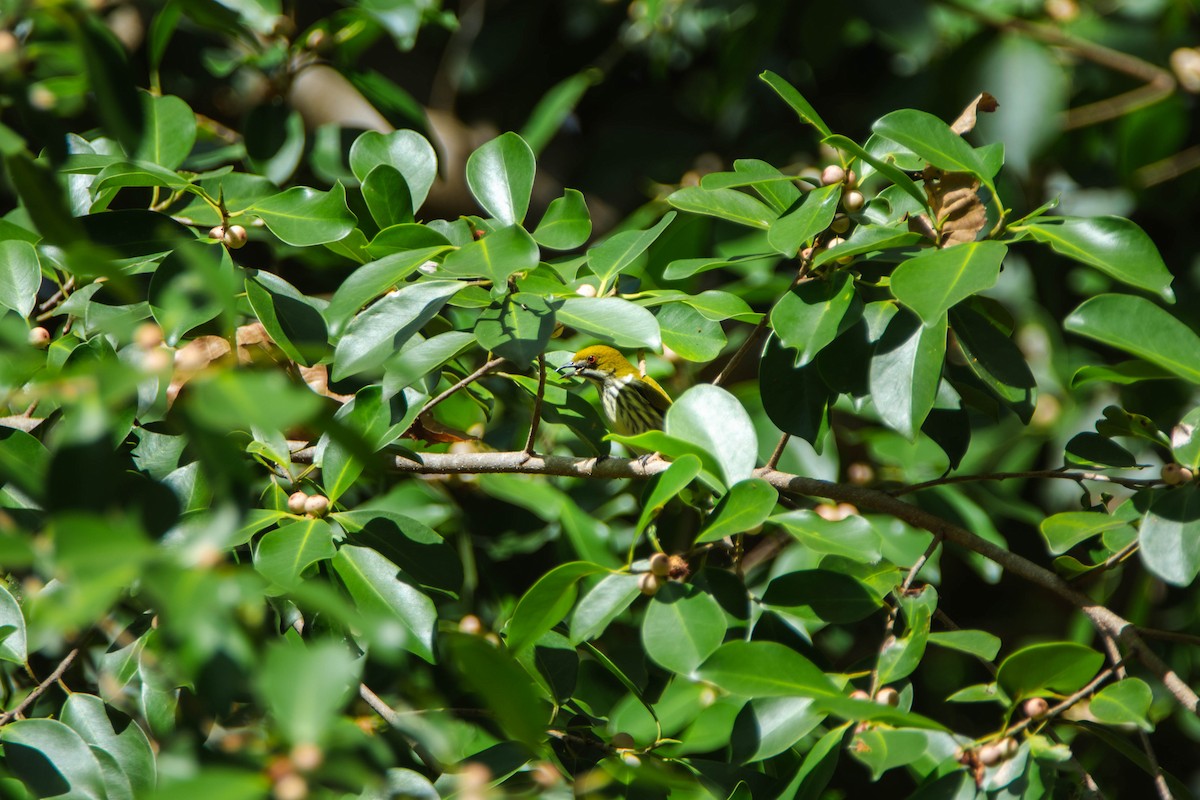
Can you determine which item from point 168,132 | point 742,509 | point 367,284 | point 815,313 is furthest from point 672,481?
point 168,132

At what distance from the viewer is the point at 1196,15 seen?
3111mm

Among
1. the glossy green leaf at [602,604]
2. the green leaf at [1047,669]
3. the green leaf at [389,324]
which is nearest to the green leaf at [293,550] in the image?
the green leaf at [389,324]

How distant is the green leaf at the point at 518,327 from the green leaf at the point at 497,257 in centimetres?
7

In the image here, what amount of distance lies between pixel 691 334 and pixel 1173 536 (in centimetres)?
76

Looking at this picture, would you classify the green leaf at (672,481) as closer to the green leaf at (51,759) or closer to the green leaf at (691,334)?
the green leaf at (691,334)

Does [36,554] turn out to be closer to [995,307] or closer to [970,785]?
[970,785]

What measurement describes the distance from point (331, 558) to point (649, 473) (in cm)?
49

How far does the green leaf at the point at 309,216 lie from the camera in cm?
162

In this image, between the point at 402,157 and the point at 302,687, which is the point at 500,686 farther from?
the point at 402,157

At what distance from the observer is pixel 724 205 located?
1.65m

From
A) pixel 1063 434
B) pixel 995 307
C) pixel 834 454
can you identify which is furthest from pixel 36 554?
pixel 1063 434

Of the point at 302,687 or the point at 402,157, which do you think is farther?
the point at 402,157

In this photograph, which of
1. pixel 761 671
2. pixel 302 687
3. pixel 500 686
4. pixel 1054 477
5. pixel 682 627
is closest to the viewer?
pixel 302 687

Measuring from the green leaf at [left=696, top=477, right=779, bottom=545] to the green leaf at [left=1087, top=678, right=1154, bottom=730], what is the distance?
53cm
